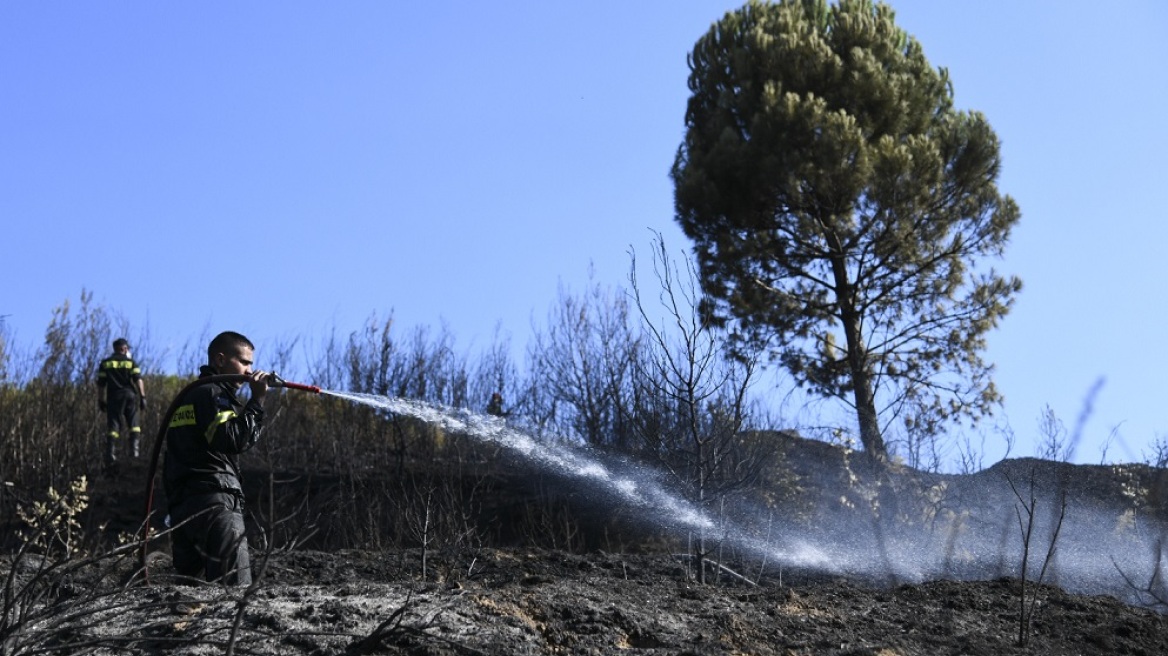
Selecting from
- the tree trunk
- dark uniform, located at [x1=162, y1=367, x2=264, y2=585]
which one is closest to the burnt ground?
dark uniform, located at [x1=162, y1=367, x2=264, y2=585]

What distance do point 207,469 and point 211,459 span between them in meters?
0.05

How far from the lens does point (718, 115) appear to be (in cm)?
1761

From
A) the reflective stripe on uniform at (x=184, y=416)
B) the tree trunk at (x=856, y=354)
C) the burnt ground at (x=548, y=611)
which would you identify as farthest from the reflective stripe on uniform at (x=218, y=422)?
the tree trunk at (x=856, y=354)

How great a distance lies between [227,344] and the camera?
252 inches

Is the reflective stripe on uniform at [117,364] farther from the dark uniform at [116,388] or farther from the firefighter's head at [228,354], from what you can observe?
the firefighter's head at [228,354]

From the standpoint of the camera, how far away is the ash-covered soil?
4.43 m

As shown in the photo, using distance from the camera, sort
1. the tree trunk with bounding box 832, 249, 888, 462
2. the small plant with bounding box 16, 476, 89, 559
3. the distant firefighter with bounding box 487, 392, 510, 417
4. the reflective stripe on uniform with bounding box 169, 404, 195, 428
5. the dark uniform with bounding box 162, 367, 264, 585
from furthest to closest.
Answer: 1. the distant firefighter with bounding box 487, 392, 510, 417
2. the tree trunk with bounding box 832, 249, 888, 462
3. the reflective stripe on uniform with bounding box 169, 404, 195, 428
4. the dark uniform with bounding box 162, 367, 264, 585
5. the small plant with bounding box 16, 476, 89, 559

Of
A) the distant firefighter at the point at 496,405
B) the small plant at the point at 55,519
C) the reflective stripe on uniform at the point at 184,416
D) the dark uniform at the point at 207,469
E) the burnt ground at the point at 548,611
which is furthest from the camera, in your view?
the distant firefighter at the point at 496,405

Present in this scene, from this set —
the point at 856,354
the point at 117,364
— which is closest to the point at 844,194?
the point at 856,354

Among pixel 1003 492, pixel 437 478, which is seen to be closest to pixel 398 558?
pixel 437 478

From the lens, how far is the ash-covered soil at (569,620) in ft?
14.5

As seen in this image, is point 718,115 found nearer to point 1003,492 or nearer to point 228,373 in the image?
point 1003,492

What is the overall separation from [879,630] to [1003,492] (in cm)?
965

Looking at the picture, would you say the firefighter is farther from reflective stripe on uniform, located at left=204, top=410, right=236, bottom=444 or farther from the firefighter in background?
the firefighter in background
